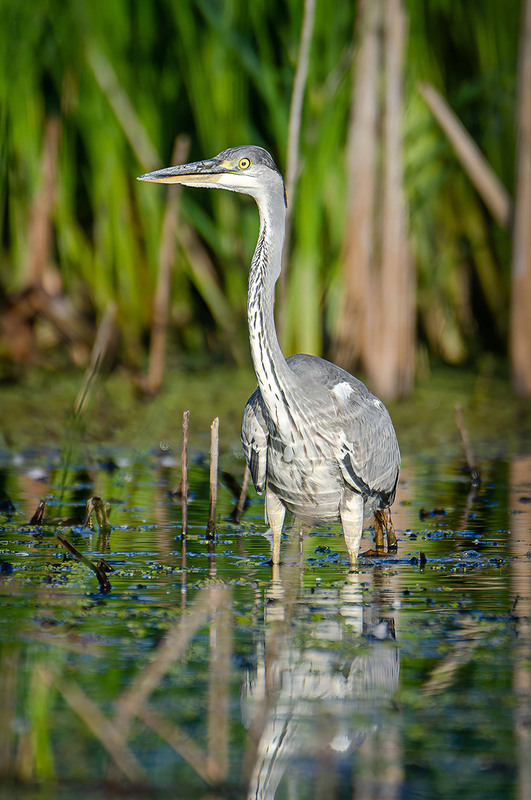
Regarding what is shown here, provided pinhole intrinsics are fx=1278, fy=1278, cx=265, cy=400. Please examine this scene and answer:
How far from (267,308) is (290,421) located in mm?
507

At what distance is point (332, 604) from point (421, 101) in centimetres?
663

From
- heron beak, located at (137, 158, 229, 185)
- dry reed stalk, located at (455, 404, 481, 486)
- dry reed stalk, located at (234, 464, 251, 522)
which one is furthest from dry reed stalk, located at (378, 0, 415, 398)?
heron beak, located at (137, 158, 229, 185)

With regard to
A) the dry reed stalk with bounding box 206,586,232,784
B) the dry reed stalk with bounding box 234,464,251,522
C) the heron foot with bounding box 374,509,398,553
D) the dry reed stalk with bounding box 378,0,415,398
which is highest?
the dry reed stalk with bounding box 378,0,415,398

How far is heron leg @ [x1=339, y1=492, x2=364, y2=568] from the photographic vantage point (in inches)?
214

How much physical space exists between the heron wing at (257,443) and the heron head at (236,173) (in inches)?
36.4

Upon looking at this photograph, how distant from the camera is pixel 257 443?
5.53m

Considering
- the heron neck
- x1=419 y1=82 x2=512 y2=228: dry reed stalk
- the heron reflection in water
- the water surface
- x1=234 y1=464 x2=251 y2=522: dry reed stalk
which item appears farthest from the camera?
x1=419 y1=82 x2=512 y2=228: dry reed stalk

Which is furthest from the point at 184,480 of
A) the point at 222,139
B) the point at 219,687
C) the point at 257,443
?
the point at 222,139

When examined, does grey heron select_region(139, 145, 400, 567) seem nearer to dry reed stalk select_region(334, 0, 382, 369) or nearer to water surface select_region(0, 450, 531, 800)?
water surface select_region(0, 450, 531, 800)

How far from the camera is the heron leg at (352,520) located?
543 cm

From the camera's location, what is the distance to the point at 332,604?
4527 mm

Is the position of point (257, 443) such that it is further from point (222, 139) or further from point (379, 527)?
point (222, 139)

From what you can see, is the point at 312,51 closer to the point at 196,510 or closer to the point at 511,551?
the point at 196,510

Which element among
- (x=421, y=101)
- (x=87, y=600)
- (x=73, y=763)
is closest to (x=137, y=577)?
(x=87, y=600)
